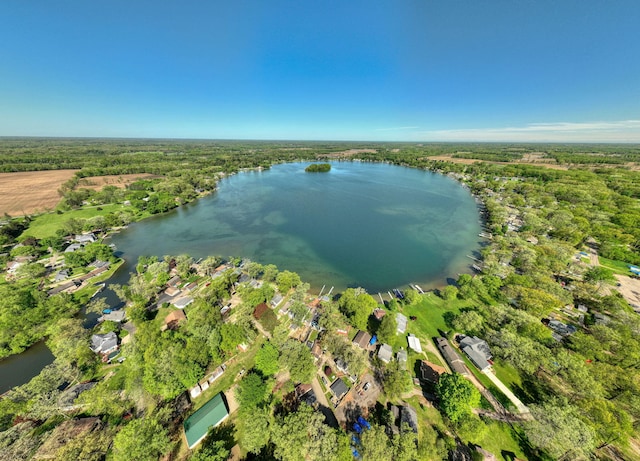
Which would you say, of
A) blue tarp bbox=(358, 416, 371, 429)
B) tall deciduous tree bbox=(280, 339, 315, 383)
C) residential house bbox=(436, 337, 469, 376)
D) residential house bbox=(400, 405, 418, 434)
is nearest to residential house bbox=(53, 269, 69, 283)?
tall deciduous tree bbox=(280, 339, 315, 383)

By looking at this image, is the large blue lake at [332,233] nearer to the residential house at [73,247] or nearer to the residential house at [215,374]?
the residential house at [73,247]

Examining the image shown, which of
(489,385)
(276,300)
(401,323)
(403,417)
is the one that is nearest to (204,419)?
(276,300)

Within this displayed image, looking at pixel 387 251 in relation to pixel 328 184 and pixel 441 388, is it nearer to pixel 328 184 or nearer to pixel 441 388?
pixel 441 388

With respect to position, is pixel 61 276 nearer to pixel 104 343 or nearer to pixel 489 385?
pixel 104 343

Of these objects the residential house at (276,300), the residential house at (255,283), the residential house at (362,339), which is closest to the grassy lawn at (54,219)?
the residential house at (255,283)

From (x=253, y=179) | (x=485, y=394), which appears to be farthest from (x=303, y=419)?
(x=253, y=179)

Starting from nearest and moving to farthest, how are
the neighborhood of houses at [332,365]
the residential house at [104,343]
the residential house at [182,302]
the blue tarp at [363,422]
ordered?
the blue tarp at [363,422] < the neighborhood of houses at [332,365] < the residential house at [104,343] < the residential house at [182,302]
